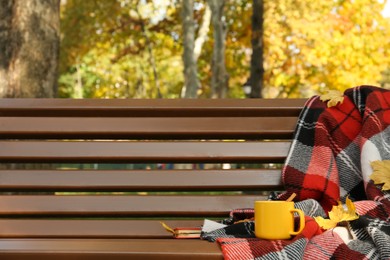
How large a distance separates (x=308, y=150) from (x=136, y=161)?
28.1 inches

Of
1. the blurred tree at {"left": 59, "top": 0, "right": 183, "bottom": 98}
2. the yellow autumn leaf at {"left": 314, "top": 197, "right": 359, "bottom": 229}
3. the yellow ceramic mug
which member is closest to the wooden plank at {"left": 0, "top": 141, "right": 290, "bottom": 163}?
the yellow autumn leaf at {"left": 314, "top": 197, "right": 359, "bottom": 229}

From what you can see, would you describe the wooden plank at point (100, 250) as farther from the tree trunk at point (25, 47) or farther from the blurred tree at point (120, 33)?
the blurred tree at point (120, 33)

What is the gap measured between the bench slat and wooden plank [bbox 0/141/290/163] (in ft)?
0.93

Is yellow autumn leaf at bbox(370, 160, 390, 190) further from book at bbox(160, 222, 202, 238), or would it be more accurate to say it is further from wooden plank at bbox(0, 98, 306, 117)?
book at bbox(160, 222, 202, 238)

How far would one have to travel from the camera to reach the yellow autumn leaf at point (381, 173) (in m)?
2.91

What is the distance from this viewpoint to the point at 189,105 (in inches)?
128

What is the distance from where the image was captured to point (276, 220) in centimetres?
243

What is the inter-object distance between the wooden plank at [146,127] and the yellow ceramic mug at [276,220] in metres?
0.76

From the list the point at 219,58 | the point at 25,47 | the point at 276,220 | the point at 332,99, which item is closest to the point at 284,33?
the point at 219,58

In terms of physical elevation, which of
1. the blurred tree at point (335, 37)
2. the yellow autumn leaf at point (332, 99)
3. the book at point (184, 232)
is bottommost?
the book at point (184, 232)

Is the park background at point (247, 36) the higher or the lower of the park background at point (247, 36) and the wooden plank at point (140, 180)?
the higher

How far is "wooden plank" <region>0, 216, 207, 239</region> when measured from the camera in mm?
2934

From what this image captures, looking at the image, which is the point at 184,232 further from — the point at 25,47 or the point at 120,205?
the point at 25,47

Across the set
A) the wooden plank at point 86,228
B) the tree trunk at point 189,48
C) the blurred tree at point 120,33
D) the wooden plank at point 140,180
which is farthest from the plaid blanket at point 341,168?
the blurred tree at point 120,33
